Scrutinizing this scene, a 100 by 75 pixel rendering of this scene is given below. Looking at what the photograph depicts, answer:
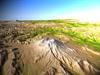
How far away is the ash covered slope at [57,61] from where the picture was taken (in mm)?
8540

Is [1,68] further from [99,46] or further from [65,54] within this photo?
[99,46]

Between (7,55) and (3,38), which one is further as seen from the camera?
(3,38)

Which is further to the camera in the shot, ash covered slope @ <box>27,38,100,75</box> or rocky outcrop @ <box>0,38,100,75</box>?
ash covered slope @ <box>27,38,100,75</box>

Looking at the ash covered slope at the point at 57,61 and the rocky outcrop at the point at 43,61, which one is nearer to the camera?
the rocky outcrop at the point at 43,61

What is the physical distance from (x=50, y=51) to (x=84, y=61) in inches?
99.2

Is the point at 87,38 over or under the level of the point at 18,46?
under

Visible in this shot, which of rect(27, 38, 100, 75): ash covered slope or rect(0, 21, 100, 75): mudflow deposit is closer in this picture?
rect(0, 21, 100, 75): mudflow deposit

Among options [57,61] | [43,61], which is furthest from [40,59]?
[57,61]

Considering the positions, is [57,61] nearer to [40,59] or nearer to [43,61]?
[43,61]

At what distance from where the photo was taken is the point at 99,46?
1446cm

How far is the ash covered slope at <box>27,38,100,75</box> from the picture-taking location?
8540 mm

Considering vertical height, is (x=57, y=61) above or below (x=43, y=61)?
below

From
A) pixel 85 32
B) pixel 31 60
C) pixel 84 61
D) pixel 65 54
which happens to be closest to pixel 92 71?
pixel 84 61

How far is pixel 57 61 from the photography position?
31.1 feet
